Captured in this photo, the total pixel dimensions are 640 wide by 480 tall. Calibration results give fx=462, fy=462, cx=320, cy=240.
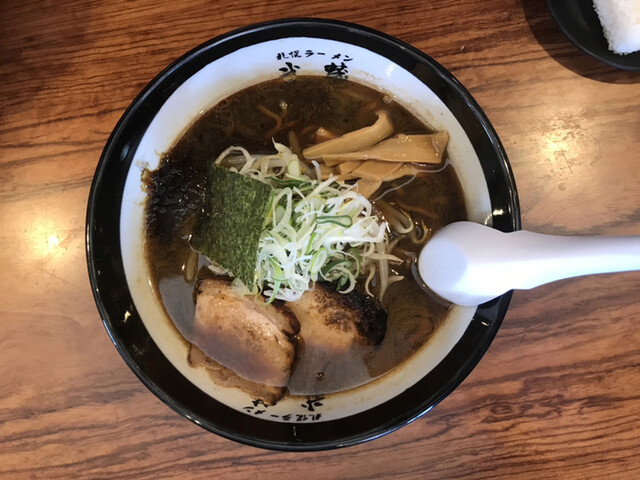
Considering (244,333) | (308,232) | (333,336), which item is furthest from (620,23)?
(244,333)

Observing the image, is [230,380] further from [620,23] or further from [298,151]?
[620,23]

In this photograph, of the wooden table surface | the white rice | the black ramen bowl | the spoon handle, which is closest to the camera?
the spoon handle

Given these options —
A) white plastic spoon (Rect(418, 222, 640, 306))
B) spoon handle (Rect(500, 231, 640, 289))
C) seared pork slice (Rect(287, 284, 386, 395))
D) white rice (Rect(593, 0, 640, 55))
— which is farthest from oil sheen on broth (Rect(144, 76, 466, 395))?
white rice (Rect(593, 0, 640, 55))

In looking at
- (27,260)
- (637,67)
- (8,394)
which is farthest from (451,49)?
(8,394)

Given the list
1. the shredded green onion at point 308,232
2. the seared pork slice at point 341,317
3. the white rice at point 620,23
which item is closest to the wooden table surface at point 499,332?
the white rice at point 620,23

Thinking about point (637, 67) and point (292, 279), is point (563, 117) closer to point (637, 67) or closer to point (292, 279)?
point (637, 67)

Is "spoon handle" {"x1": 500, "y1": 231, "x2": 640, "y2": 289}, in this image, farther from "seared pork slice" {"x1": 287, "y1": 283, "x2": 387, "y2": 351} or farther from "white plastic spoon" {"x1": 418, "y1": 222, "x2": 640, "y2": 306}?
"seared pork slice" {"x1": 287, "y1": 283, "x2": 387, "y2": 351}

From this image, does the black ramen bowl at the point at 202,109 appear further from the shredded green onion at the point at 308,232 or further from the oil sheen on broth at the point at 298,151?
the shredded green onion at the point at 308,232
